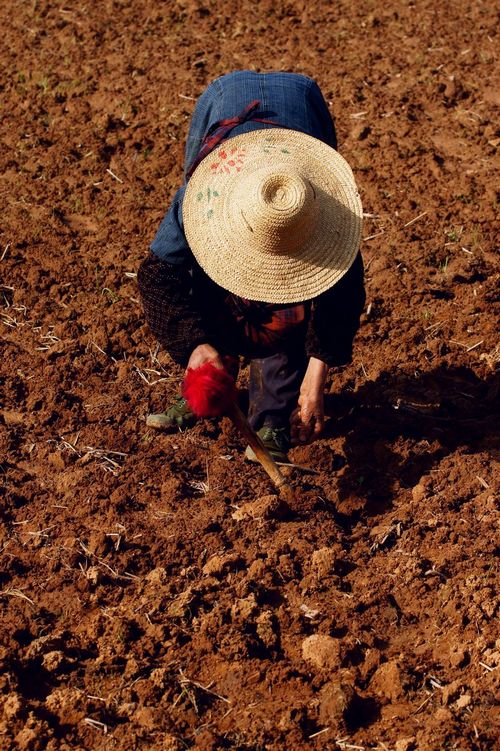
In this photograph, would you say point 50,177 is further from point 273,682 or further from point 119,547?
point 273,682

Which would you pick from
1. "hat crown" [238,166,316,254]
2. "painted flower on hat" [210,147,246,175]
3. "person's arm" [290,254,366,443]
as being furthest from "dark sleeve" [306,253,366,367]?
"painted flower on hat" [210,147,246,175]

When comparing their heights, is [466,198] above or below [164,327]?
below

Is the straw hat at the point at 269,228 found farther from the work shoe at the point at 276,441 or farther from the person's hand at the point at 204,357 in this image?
the work shoe at the point at 276,441

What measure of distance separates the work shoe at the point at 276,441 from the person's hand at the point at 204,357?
562 millimetres

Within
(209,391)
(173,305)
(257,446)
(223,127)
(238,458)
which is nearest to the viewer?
(209,391)

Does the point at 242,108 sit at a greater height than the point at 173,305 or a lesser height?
greater

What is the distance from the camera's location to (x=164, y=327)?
12.3 feet

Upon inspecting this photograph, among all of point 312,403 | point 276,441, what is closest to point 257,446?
point 312,403

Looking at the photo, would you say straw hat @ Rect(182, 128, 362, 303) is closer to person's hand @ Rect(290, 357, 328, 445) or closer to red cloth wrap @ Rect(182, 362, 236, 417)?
red cloth wrap @ Rect(182, 362, 236, 417)

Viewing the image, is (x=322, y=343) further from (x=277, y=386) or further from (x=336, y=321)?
(x=277, y=386)

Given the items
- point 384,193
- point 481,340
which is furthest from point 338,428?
point 384,193

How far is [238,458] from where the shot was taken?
399 cm

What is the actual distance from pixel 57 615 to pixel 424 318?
7.51 ft

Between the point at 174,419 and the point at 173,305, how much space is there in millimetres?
627
